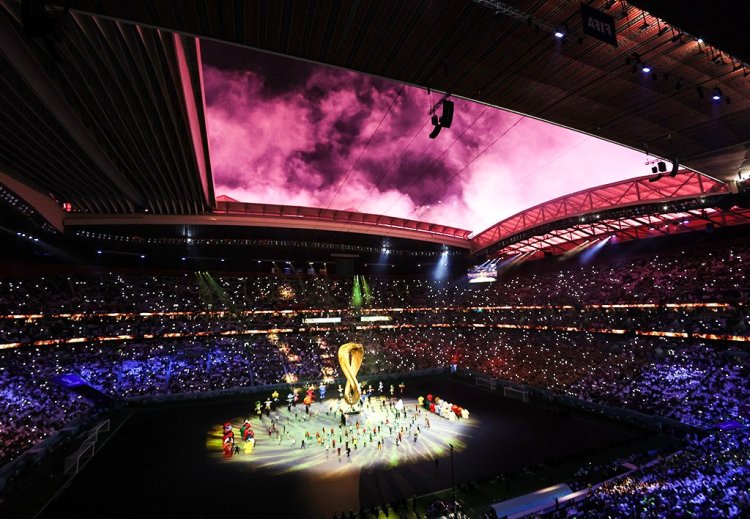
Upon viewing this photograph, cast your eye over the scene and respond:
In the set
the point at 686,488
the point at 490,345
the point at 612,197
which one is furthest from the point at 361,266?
the point at 686,488

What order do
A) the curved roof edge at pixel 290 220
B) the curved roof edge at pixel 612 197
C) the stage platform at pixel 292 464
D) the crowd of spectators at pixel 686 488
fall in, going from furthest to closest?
1. the curved roof edge at pixel 290 220
2. the curved roof edge at pixel 612 197
3. the stage platform at pixel 292 464
4. the crowd of spectators at pixel 686 488

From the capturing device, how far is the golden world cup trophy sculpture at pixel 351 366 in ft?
86.5

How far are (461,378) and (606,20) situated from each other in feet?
131

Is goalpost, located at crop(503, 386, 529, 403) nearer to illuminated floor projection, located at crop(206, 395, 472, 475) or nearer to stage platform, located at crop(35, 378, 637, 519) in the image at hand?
stage platform, located at crop(35, 378, 637, 519)

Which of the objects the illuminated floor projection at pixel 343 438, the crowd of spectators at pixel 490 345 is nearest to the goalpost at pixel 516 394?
the crowd of spectators at pixel 490 345

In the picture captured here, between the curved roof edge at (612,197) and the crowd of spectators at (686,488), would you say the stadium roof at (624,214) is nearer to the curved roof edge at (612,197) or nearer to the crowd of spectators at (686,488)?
the curved roof edge at (612,197)

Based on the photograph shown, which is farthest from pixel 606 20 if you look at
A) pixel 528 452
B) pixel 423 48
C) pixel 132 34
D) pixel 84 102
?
pixel 528 452

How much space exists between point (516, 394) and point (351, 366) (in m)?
17.1

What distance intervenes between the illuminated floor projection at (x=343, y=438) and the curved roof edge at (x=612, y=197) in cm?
1760

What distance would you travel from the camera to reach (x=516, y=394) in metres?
33.8

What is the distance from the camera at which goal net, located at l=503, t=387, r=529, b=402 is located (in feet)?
107

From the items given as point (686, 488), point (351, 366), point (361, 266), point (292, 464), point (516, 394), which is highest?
point (361, 266)

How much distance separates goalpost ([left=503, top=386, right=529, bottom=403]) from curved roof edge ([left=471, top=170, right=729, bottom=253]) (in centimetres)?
1420

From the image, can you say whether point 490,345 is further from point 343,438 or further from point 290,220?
point 290,220
